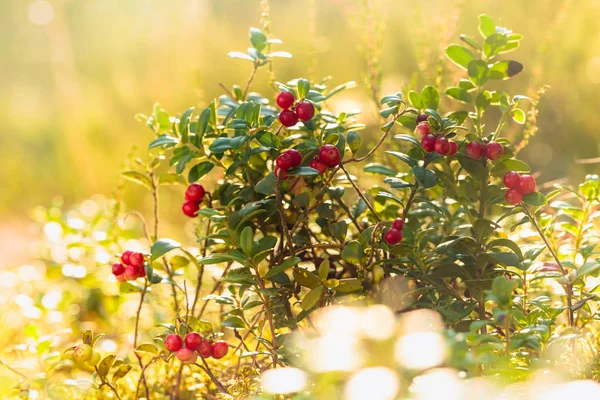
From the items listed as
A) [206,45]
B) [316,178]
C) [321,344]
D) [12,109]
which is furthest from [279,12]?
[321,344]

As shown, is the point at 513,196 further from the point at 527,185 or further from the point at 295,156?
the point at 295,156

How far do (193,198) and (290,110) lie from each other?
0.27 meters

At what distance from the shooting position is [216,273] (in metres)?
1.58

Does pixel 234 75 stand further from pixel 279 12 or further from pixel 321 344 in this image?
pixel 321 344

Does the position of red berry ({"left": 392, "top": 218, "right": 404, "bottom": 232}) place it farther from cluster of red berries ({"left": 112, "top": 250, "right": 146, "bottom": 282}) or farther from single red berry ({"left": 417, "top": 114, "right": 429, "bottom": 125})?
cluster of red berries ({"left": 112, "top": 250, "right": 146, "bottom": 282})

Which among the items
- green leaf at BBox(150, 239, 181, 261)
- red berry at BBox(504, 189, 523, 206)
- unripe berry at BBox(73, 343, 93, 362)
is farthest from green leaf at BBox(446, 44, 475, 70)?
unripe berry at BBox(73, 343, 93, 362)

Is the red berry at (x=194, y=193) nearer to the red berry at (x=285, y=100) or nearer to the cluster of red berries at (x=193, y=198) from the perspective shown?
the cluster of red berries at (x=193, y=198)

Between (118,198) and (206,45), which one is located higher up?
(206,45)

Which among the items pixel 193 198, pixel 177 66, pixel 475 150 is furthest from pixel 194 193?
pixel 177 66

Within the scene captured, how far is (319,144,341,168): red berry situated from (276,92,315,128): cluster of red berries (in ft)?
0.21

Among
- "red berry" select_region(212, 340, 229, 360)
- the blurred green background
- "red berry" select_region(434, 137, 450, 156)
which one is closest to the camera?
"red berry" select_region(434, 137, 450, 156)

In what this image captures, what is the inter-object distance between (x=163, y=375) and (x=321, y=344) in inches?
37.6

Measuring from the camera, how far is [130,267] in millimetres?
1258

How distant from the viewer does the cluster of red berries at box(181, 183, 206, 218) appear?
1.27 metres
